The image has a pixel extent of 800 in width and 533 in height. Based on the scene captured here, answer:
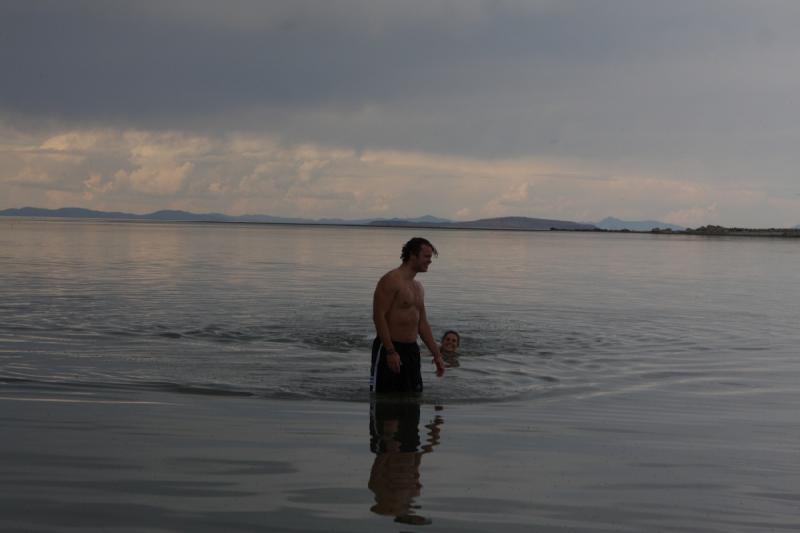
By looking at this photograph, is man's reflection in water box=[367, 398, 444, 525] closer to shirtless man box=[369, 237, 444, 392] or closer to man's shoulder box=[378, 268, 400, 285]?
shirtless man box=[369, 237, 444, 392]

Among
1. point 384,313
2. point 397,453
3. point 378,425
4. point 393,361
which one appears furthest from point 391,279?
point 397,453

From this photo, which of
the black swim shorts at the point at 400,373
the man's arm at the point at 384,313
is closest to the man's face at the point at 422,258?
the man's arm at the point at 384,313

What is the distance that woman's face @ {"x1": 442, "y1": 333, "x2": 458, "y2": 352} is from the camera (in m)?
15.8

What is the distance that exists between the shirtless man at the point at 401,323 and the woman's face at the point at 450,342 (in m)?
4.94

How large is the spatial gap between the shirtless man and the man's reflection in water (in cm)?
33

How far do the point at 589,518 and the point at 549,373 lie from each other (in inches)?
310

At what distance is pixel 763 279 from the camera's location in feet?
139

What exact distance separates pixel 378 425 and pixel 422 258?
6.49ft

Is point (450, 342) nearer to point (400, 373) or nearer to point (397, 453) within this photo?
point (400, 373)

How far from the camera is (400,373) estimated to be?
35.0 ft

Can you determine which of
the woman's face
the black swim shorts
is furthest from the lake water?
the woman's face

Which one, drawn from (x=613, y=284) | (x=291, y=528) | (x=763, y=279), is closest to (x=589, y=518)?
(x=291, y=528)

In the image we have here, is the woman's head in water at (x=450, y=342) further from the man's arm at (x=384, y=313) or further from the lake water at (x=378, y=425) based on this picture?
the man's arm at (x=384, y=313)

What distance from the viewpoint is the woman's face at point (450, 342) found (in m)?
15.8
